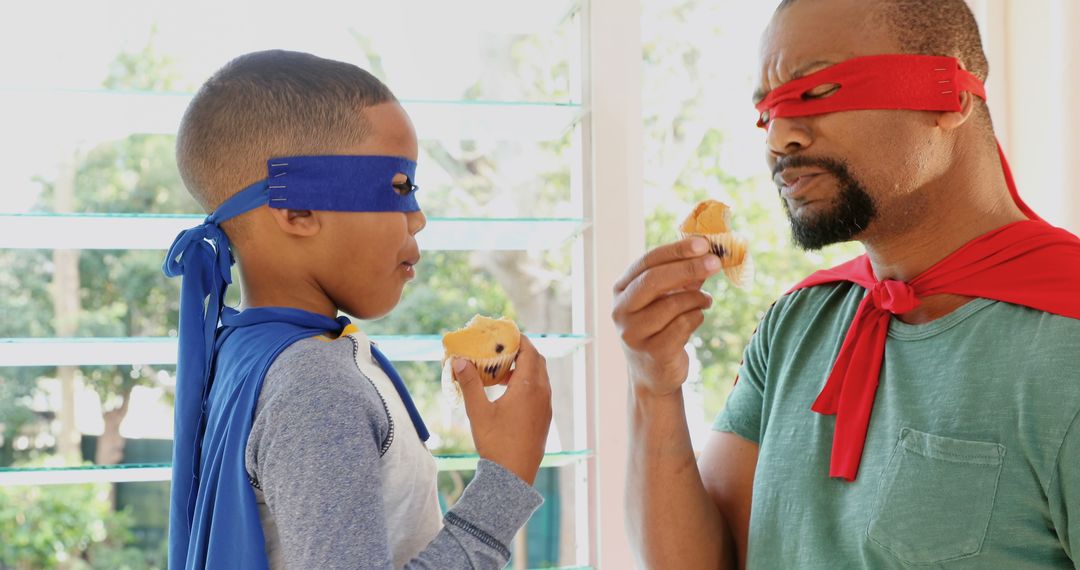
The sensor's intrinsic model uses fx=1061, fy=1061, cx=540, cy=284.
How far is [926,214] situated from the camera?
150 centimetres

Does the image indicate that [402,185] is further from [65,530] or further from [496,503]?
[65,530]

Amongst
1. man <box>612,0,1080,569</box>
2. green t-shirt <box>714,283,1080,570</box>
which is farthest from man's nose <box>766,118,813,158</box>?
green t-shirt <box>714,283,1080,570</box>

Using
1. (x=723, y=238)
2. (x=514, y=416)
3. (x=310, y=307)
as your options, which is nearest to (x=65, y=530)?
(x=310, y=307)

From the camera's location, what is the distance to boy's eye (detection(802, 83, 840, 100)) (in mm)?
1509

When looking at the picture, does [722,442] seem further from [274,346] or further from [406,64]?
[406,64]

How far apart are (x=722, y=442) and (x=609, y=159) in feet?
1.87

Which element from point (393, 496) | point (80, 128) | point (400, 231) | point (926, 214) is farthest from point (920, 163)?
point (80, 128)

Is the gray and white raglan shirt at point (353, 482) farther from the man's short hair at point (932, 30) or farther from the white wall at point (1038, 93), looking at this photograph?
the white wall at point (1038, 93)

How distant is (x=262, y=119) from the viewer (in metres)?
1.42

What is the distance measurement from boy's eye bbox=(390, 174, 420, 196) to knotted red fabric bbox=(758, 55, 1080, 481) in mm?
537

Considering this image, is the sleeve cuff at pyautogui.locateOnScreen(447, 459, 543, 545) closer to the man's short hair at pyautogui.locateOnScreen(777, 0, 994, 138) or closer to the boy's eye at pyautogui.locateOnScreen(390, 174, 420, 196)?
the boy's eye at pyautogui.locateOnScreen(390, 174, 420, 196)

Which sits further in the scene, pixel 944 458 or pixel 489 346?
pixel 489 346

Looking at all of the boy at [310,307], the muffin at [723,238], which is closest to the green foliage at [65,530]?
the boy at [310,307]

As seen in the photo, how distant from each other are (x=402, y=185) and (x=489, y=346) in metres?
0.26
